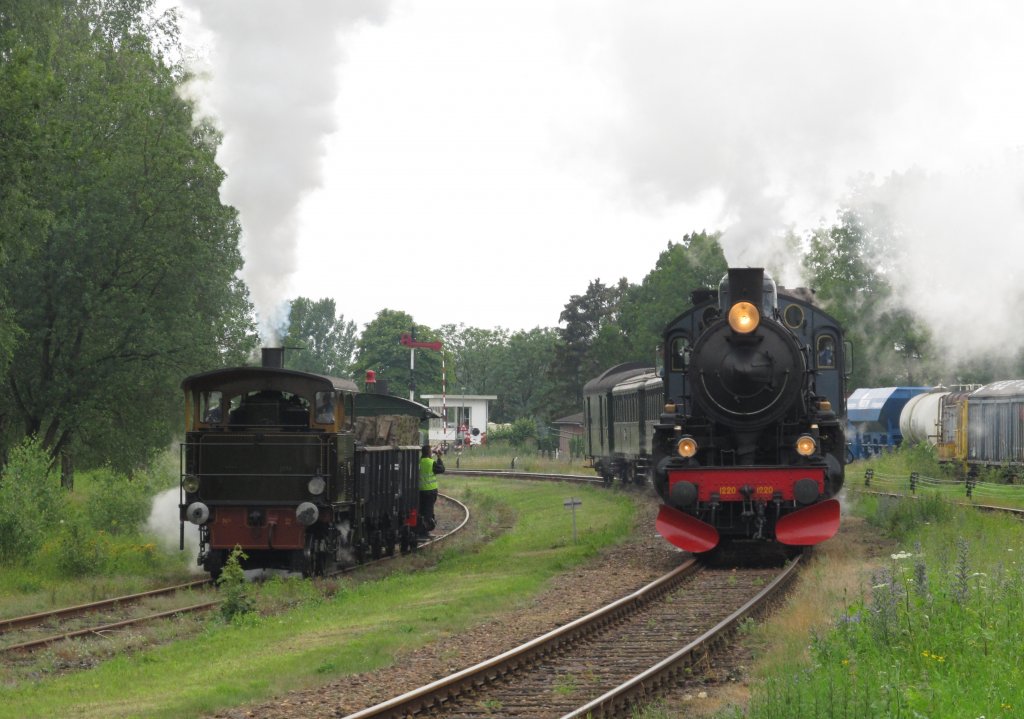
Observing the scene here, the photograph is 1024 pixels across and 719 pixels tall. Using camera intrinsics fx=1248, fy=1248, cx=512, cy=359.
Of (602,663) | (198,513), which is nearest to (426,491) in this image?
(198,513)

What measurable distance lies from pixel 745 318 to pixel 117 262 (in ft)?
64.9

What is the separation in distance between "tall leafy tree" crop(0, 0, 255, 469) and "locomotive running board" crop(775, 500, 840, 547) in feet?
62.1

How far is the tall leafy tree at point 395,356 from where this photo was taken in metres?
105

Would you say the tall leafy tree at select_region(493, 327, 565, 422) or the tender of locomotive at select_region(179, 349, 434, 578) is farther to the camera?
the tall leafy tree at select_region(493, 327, 565, 422)

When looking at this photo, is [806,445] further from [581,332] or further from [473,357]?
[473,357]

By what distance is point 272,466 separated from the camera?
711 inches

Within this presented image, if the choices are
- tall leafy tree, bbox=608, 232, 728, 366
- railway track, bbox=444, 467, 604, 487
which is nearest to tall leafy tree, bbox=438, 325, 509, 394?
tall leafy tree, bbox=608, 232, 728, 366

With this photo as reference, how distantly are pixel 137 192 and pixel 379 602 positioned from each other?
18.1 metres

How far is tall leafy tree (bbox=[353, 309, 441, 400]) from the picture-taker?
105 meters

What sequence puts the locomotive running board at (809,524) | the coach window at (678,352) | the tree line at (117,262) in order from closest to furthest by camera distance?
the locomotive running board at (809,524) → the coach window at (678,352) → the tree line at (117,262)

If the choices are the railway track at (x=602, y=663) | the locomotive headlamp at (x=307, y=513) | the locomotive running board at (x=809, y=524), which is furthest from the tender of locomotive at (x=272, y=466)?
the locomotive running board at (x=809, y=524)

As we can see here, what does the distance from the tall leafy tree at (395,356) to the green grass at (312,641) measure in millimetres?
82473

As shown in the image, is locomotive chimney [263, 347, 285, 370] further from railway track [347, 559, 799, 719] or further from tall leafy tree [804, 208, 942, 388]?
tall leafy tree [804, 208, 942, 388]

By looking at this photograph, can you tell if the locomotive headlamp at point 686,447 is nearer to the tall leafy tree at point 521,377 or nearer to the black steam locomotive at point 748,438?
the black steam locomotive at point 748,438
